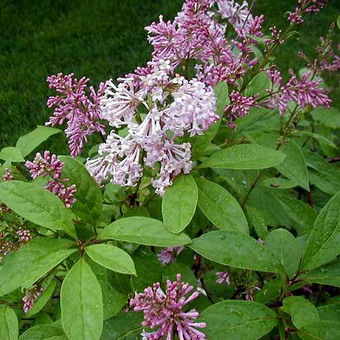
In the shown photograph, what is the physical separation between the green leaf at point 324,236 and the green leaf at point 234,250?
10 cm

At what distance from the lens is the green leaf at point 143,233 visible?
47.9 inches

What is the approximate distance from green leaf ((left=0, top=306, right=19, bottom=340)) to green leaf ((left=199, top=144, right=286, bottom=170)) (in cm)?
63

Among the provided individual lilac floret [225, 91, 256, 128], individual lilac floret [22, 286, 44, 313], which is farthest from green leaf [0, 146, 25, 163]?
individual lilac floret [225, 91, 256, 128]

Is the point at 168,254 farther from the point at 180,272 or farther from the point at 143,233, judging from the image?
the point at 143,233

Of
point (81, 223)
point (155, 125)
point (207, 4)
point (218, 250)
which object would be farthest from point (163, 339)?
point (207, 4)

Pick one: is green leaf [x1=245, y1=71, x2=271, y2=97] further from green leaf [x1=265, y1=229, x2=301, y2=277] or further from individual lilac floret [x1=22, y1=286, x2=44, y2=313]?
individual lilac floret [x1=22, y1=286, x2=44, y2=313]

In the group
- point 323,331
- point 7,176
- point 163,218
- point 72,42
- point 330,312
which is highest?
point 7,176

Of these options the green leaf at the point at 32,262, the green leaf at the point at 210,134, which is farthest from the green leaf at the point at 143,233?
the green leaf at the point at 210,134

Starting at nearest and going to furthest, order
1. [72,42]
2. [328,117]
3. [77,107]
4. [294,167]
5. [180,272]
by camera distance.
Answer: [180,272] < [77,107] < [294,167] < [328,117] < [72,42]

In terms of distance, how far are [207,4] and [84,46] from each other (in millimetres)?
3725

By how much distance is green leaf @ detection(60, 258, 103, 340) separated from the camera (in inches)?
43.5

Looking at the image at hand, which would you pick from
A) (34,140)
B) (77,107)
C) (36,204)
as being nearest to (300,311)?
(36,204)

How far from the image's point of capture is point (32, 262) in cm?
125

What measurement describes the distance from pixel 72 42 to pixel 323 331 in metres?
4.55
